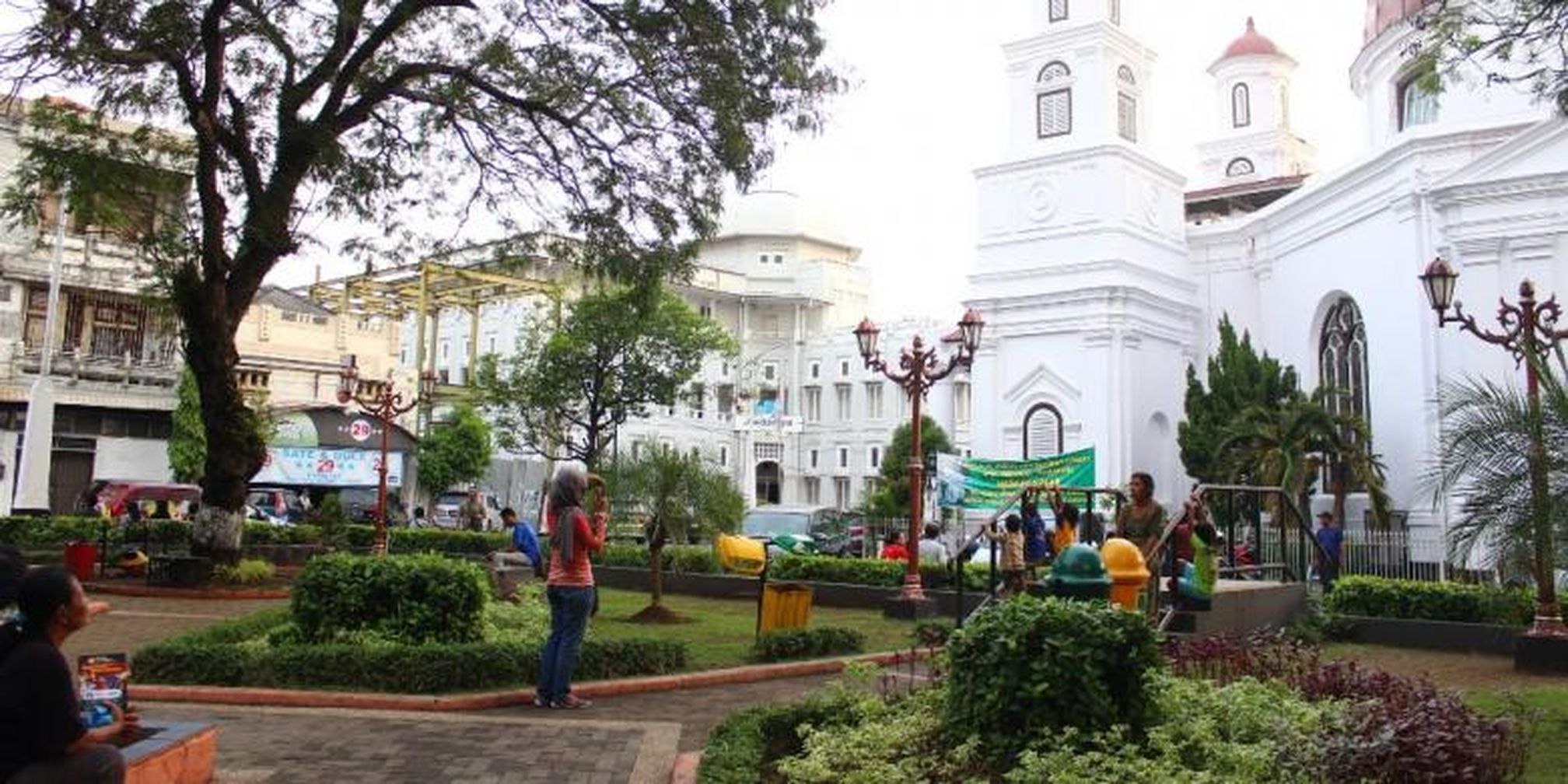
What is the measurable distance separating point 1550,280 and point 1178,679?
84.6 ft

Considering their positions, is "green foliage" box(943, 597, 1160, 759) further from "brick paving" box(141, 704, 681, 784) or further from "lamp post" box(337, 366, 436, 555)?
"lamp post" box(337, 366, 436, 555)

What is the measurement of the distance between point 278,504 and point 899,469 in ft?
74.1

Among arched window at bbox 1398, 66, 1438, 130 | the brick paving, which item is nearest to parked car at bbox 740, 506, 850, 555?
arched window at bbox 1398, 66, 1438, 130

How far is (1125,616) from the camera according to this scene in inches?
240

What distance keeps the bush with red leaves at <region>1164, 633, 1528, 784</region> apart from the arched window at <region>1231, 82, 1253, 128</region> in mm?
48564

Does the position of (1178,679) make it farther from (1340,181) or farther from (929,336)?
(929,336)

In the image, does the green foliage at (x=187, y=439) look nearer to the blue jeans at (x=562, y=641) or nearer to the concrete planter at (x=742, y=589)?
the concrete planter at (x=742, y=589)

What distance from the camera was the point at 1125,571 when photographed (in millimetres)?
9297

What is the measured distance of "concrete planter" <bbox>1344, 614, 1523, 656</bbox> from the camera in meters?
13.8

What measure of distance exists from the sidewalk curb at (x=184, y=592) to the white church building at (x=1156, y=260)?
26.2 meters

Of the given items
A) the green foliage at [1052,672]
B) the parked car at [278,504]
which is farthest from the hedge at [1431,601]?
the parked car at [278,504]

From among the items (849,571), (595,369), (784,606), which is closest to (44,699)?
(784,606)

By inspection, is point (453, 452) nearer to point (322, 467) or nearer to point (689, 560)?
point (322, 467)

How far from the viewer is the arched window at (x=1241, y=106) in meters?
52.2
